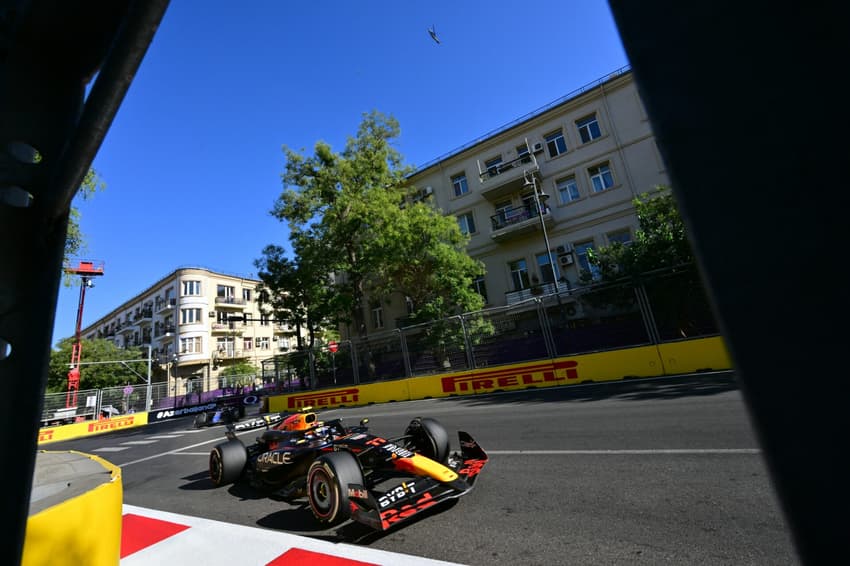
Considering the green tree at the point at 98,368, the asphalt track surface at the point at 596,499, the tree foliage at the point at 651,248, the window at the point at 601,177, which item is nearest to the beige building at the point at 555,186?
the window at the point at 601,177

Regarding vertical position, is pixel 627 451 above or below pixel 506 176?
below

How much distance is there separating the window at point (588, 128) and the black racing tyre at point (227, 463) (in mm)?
20186

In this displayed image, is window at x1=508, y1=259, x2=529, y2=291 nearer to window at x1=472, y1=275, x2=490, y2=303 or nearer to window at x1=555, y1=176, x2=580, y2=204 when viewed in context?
window at x1=472, y1=275, x2=490, y2=303

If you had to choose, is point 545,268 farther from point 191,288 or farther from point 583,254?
point 191,288

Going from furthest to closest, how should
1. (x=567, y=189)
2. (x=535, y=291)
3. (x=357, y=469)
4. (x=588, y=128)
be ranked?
(x=567, y=189) → (x=588, y=128) → (x=535, y=291) → (x=357, y=469)

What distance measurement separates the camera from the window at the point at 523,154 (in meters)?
20.8

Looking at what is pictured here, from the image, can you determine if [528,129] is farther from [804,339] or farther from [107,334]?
[107,334]

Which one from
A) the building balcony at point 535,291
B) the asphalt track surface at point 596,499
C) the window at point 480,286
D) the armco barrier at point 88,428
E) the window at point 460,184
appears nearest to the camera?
the asphalt track surface at point 596,499

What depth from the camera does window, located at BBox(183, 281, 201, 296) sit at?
127 feet

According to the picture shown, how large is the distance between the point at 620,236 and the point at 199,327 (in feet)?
121

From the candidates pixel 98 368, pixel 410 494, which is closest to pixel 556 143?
pixel 410 494

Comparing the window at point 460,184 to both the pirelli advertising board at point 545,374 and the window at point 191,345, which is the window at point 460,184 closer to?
the pirelli advertising board at point 545,374

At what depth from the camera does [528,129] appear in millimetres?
21609

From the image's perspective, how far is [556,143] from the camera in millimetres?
20875
